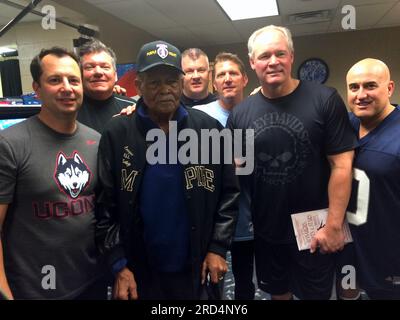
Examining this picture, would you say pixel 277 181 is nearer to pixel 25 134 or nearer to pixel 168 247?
pixel 168 247

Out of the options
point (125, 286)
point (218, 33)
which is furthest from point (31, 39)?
point (125, 286)

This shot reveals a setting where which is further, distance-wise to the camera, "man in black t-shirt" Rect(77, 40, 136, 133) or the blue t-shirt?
"man in black t-shirt" Rect(77, 40, 136, 133)

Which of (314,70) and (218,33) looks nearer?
(218,33)

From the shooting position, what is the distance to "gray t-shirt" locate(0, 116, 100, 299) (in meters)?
1.19

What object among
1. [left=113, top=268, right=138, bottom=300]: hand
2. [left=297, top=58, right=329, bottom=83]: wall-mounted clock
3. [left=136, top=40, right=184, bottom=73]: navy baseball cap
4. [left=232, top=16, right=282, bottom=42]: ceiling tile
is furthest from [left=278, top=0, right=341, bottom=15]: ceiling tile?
[left=113, top=268, right=138, bottom=300]: hand

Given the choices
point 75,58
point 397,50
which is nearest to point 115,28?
point 75,58

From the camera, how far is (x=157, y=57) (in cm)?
131

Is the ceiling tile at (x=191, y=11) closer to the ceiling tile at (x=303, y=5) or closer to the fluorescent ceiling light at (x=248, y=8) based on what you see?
the fluorescent ceiling light at (x=248, y=8)

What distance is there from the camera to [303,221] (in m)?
1.48

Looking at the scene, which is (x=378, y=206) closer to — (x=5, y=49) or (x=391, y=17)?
(x=5, y=49)

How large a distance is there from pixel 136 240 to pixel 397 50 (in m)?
6.49

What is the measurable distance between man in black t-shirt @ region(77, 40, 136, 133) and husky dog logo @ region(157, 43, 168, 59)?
535 mm

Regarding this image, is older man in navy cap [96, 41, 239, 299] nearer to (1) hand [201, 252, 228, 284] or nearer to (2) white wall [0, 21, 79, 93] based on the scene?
(1) hand [201, 252, 228, 284]

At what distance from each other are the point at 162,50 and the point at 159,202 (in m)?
0.61
